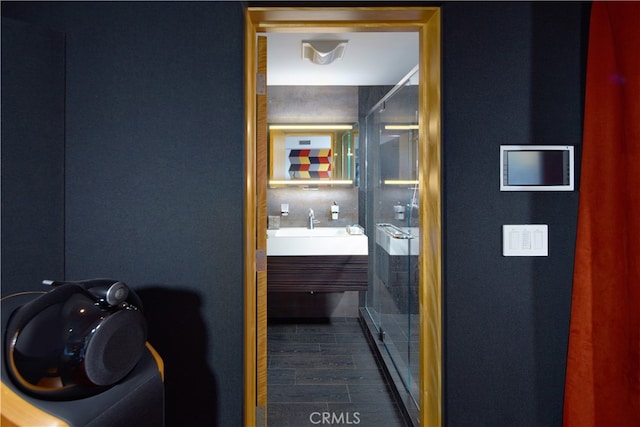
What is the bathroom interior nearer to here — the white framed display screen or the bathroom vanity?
the bathroom vanity

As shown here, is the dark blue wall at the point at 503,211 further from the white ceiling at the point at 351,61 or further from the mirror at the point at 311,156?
the mirror at the point at 311,156

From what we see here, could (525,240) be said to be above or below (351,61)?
below

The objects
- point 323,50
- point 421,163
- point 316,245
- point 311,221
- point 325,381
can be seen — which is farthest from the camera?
point 311,221

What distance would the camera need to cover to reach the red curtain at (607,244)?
1494mm

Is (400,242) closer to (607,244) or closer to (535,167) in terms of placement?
(535,167)

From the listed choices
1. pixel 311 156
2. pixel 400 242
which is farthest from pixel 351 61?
pixel 400 242

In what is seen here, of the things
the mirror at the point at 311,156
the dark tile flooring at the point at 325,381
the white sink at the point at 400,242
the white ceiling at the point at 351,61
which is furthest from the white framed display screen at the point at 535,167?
the mirror at the point at 311,156

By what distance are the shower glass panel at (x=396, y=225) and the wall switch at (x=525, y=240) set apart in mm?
497

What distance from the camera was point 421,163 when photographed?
181 centimetres

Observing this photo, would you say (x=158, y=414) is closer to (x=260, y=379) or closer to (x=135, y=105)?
(x=260, y=379)

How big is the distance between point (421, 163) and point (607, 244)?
0.80 m

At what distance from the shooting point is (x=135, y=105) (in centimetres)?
171

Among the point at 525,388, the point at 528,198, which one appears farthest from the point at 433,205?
the point at 525,388

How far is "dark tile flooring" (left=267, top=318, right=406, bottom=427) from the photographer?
2.37m
